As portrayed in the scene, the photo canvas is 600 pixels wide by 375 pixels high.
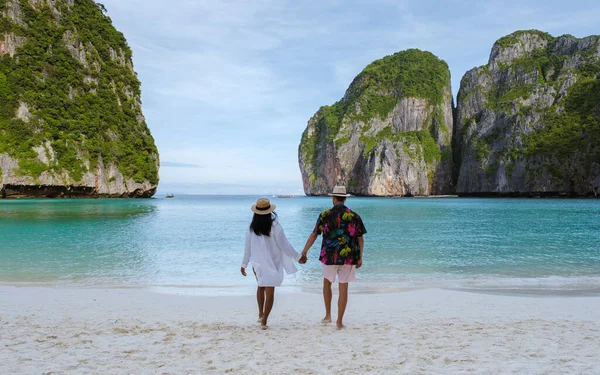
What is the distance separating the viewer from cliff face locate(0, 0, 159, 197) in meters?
59.7

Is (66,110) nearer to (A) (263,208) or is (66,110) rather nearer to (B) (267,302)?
(A) (263,208)

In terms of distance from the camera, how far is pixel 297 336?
5.12 metres

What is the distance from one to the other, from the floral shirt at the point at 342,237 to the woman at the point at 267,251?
484 millimetres

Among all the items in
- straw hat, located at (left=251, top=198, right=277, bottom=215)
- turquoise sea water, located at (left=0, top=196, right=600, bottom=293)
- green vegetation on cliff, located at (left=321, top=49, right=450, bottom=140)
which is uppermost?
green vegetation on cliff, located at (left=321, top=49, right=450, bottom=140)

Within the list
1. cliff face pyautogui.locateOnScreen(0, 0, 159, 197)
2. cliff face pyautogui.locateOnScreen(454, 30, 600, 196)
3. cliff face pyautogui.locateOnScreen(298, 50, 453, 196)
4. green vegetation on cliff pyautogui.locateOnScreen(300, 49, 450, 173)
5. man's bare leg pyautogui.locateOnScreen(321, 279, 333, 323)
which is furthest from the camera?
green vegetation on cliff pyautogui.locateOnScreen(300, 49, 450, 173)

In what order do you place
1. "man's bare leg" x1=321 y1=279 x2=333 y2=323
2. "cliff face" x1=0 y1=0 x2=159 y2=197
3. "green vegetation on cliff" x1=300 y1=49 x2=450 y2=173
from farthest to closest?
"green vegetation on cliff" x1=300 y1=49 x2=450 y2=173 < "cliff face" x1=0 y1=0 x2=159 y2=197 < "man's bare leg" x1=321 y1=279 x2=333 y2=323

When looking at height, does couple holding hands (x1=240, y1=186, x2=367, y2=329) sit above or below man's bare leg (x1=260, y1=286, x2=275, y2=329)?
above

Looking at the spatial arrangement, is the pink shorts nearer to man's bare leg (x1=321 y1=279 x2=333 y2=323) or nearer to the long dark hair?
man's bare leg (x1=321 y1=279 x2=333 y2=323)

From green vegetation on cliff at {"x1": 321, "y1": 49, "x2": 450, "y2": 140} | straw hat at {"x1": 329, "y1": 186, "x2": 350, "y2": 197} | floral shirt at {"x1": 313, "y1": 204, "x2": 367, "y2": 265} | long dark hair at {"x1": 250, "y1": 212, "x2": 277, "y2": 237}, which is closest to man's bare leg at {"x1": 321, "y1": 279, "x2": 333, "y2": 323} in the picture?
floral shirt at {"x1": 313, "y1": 204, "x2": 367, "y2": 265}

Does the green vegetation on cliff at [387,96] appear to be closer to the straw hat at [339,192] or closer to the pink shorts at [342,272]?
the straw hat at [339,192]

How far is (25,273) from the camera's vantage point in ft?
35.5

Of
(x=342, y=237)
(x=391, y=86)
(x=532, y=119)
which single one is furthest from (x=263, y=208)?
(x=391, y=86)

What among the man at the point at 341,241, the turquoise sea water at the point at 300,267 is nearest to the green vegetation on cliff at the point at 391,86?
the turquoise sea water at the point at 300,267

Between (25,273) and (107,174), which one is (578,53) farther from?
(25,273)
